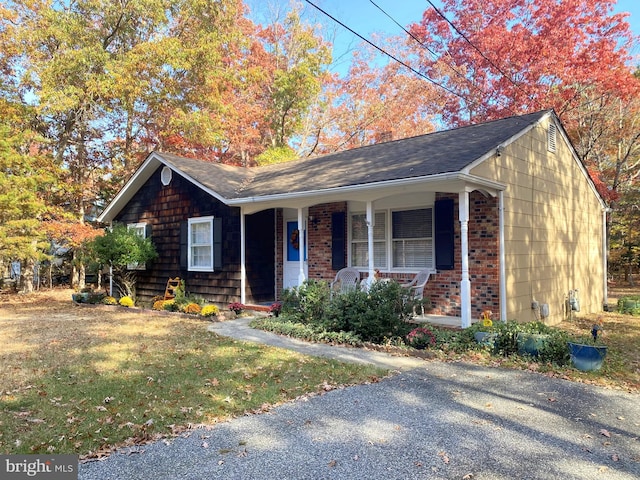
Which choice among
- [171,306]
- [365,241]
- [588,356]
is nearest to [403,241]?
[365,241]

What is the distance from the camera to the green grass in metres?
3.83

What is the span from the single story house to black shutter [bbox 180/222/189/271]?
4 centimetres

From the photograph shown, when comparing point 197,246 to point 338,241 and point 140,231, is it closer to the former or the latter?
point 140,231

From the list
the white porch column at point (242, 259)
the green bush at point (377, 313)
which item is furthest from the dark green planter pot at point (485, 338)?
the white porch column at point (242, 259)

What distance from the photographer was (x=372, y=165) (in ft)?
33.0

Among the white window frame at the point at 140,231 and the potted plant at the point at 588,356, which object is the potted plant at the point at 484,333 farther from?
the white window frame at the point at 140,231

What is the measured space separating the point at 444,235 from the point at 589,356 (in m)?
3.94

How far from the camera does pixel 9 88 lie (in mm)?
16078

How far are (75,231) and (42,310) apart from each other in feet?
10.9

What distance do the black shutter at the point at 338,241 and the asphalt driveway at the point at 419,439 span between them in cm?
584

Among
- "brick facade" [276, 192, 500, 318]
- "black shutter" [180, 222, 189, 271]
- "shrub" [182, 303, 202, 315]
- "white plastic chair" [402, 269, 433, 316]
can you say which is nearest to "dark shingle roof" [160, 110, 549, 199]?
"brick facade" [276, 192, 500, 318]

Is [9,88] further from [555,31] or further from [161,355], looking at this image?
[555,31]

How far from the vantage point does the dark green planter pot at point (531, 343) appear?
6.16m

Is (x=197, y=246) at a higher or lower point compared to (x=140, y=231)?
lower
